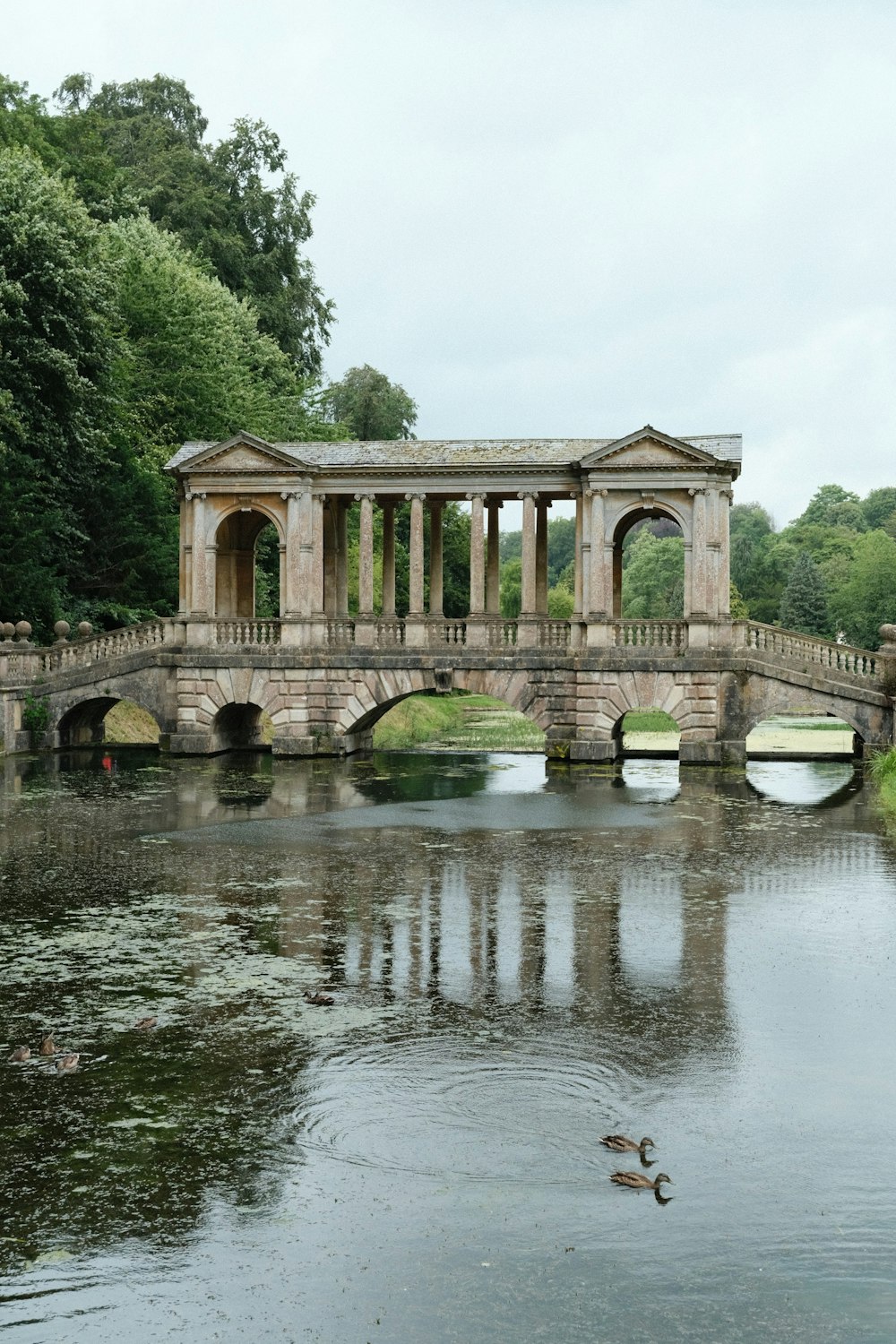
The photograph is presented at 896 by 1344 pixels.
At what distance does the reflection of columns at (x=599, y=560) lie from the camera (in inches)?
1409

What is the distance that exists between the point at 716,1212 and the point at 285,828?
53.6ft

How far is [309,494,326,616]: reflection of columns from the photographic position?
122 feet

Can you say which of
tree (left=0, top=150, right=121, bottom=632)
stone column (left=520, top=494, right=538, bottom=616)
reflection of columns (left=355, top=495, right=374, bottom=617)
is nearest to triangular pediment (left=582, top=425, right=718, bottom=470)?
stone column (left=520, top=494, right=538, bottom=616)

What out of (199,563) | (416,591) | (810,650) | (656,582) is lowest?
(810,650)

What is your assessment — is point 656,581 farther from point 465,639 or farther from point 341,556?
point 465,639

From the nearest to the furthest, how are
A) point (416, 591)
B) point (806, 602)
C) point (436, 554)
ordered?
point (416, 591) < point (436, 554) < point (806, 602)

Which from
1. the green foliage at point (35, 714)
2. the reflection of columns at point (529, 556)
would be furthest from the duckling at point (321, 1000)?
the green foliage at point (35, 714)

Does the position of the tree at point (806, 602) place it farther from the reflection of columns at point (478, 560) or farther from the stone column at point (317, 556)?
the stone column at point (317, 556)

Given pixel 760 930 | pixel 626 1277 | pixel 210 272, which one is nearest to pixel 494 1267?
pixel 626 1277

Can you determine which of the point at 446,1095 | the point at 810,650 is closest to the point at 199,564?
the point at 810,650

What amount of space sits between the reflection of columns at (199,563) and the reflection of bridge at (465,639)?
0.05 metres

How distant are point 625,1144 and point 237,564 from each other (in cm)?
3395

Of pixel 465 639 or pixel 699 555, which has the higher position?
pixel 699 555

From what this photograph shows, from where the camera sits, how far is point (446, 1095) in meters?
11.1
